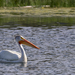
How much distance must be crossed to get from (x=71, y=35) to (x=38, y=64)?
5367mm

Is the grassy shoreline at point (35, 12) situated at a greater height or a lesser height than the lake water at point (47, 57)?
lesser

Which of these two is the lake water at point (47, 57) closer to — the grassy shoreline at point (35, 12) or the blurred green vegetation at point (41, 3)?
the grassy shoreline at point (35, 12)

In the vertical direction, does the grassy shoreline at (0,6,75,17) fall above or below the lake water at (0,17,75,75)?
below

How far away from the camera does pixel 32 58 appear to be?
8836mm

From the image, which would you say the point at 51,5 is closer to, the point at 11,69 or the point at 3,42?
the point at 3,42

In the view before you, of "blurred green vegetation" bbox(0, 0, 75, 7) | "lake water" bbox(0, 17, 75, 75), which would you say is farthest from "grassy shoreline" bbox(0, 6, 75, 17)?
"lake water" bbox(0, 17, 75, 75)

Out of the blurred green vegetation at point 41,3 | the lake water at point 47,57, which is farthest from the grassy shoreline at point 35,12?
the lake water at point 47,57

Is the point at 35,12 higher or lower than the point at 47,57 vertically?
lower

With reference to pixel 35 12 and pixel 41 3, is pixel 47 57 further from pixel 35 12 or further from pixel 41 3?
pixel 41 3

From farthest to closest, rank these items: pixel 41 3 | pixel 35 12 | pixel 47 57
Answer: pixel 41 3, pixel 35 12, pixel 47 57

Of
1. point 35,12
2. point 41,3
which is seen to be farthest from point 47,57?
point 41,3

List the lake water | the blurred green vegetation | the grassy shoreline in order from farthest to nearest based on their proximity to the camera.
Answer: the blurred green vegetation → the grassy shoreline → the lake water

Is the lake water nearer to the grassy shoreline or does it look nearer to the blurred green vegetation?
the grassy shoreline

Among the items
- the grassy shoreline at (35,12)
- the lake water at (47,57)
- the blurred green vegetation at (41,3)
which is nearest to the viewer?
the lake water at (47,57)
